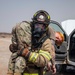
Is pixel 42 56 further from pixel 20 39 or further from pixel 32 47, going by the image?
pixel 20 39

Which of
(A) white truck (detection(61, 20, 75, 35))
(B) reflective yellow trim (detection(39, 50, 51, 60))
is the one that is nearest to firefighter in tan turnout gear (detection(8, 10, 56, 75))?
(B) reflective yellow trim (detection(39, 50, 51, 60))

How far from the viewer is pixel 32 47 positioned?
343cm

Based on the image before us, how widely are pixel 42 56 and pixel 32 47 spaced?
213 mm

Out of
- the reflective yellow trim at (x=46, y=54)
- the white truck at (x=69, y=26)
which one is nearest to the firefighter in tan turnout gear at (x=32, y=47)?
the reflective yellow trim at (x=46, y=54)

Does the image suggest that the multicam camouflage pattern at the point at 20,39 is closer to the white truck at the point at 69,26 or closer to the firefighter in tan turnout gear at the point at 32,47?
the firefighter in tan turnout gear at the point at 32,47

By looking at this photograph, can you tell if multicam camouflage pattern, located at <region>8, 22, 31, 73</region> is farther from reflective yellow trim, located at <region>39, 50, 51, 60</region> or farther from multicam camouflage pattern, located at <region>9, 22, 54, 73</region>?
reflective yellow trim, located at <region>39, 50, 51, 60</region>

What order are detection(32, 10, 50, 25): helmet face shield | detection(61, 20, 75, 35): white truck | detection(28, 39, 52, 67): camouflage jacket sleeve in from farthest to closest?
detection(61, 20, 75, 35): white truck < detection(32, 10, 50, 25): helmet face shield < detection(28, 39, 52, 67): camouflage jacket sleeve

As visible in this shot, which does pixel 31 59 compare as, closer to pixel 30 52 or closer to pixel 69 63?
pixel 30 52

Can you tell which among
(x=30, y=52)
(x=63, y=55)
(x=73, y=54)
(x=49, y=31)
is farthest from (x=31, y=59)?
(x=73, y=54)

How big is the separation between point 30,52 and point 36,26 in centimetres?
34

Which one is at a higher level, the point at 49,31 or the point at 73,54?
the point at 49,31

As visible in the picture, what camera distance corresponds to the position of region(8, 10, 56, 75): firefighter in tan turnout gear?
129 inches

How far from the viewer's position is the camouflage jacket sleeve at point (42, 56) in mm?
3239

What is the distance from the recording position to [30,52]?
3268mm
